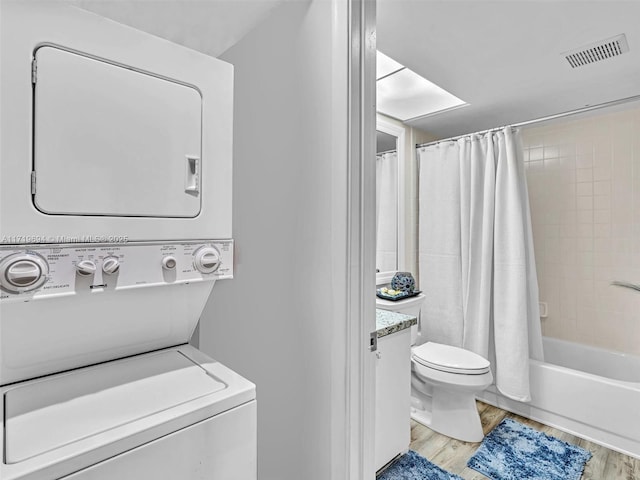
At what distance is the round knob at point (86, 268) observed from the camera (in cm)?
72

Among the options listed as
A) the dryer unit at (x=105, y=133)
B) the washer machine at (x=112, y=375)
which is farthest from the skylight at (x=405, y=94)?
the washer machine at (x=112, y=375)

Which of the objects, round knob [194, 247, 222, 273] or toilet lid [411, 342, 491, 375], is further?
toilet lid [411, 342, 491, 375]

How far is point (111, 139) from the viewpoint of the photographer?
0.75 meters

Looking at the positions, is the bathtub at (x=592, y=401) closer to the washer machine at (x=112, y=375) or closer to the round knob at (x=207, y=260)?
the washer machine at (x=112, y=375)

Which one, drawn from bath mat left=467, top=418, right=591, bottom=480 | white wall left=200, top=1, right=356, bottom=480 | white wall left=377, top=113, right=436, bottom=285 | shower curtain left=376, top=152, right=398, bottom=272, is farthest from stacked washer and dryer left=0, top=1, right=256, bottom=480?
white wall left=377, top=113, right=436, bottom=285

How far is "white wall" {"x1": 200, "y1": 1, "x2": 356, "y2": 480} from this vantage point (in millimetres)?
1037

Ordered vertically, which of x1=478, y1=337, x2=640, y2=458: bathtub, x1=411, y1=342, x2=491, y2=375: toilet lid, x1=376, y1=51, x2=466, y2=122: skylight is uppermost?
x1=376, y1=51, x2=466, y2=122: skylight

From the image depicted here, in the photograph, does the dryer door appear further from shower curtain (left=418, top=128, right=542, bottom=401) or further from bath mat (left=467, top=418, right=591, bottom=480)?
shower curtain (left=418, top=128, right=542, bottom=401)

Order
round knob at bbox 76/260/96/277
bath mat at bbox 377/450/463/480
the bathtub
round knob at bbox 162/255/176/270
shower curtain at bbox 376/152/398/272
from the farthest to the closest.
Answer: shower curtain at bbox 376/152/398/272, the bathtub, bath mat at bbox 377/450/463/480, round knob at bbox 162/255/176/270, round knob at bbox 76/260/96/277

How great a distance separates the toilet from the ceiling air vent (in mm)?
1801

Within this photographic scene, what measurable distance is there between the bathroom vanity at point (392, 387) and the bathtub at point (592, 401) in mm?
1139

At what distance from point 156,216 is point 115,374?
16.7 inches

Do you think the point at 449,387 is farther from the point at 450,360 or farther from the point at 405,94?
the point at 405,94

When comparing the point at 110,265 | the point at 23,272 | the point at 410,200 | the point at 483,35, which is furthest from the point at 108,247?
the point at 410,200
